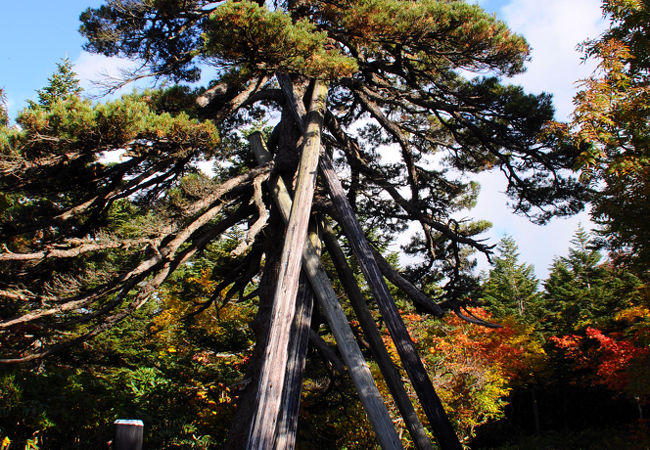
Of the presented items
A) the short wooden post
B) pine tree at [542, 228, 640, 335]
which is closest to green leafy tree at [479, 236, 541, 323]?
pine tree at [542, 228, 640, 335]

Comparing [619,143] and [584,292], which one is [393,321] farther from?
[584,292]

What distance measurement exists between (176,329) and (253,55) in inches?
376

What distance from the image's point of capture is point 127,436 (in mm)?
2375

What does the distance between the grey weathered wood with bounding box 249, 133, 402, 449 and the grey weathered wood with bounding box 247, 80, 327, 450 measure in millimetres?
433

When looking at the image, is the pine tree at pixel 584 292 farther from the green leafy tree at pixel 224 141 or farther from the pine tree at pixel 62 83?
the pine tree at pixel 62 83

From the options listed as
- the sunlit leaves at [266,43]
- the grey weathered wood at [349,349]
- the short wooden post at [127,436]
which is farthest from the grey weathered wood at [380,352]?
the short wooden post at [127,436]

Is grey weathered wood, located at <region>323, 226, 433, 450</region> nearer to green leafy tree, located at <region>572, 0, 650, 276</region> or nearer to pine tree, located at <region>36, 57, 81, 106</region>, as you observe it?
green leafy tree, located at <region>572, 0, 650, 276</region>

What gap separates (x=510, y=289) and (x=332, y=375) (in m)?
24.9

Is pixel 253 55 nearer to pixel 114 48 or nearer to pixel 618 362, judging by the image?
pixel 114 48

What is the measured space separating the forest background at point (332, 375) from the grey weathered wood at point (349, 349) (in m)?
1.37

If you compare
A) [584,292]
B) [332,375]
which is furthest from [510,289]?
[332,375]

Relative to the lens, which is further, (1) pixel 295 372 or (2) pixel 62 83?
(2) pixel 62 83

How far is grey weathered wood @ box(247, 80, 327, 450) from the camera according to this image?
3863mm

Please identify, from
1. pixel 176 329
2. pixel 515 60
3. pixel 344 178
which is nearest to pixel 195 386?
pixel 176 329
